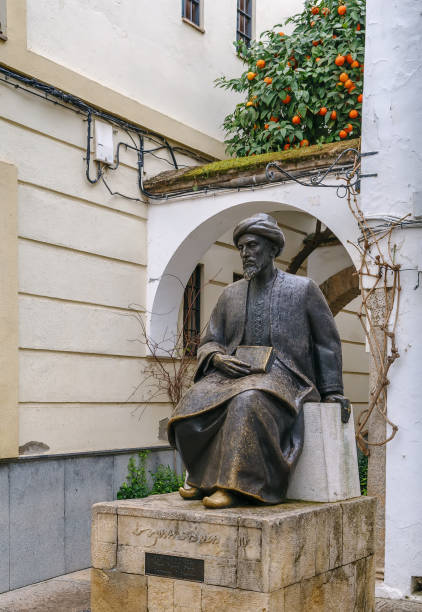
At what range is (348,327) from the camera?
42.8 feet

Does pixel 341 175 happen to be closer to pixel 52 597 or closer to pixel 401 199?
pixel 401 199

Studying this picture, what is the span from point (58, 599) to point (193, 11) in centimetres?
713

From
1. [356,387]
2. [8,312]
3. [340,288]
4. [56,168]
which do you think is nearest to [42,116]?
[56,168]

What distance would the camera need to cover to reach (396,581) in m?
6.81

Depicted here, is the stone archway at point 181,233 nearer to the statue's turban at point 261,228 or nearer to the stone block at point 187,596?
the statue's turban at point 261,228

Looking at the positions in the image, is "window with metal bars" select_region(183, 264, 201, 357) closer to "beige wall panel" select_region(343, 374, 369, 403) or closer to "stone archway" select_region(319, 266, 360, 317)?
"stone archway" select_region(319, 266, 360, 317)

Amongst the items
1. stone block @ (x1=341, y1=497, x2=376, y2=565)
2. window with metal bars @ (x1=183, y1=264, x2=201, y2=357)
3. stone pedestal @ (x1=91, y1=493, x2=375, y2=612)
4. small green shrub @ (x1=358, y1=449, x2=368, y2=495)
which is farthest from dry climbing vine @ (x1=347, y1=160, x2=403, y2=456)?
window with metal bars @ (x1=183, y1=264, x2=201, y2=357)

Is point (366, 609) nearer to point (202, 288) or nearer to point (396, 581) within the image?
point (396, 581)

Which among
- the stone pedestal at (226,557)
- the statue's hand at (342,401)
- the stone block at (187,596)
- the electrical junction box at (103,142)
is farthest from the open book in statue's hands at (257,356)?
the electrical junction box at (103,142)

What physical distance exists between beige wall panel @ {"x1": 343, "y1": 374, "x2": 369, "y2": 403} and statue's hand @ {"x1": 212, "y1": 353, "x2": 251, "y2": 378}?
27.2 feet

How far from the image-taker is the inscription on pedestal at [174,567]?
14.5 ft

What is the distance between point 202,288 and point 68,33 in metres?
3.38

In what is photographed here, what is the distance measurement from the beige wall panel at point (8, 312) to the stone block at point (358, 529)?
138 inches

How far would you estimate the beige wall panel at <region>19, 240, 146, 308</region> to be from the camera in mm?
7668
